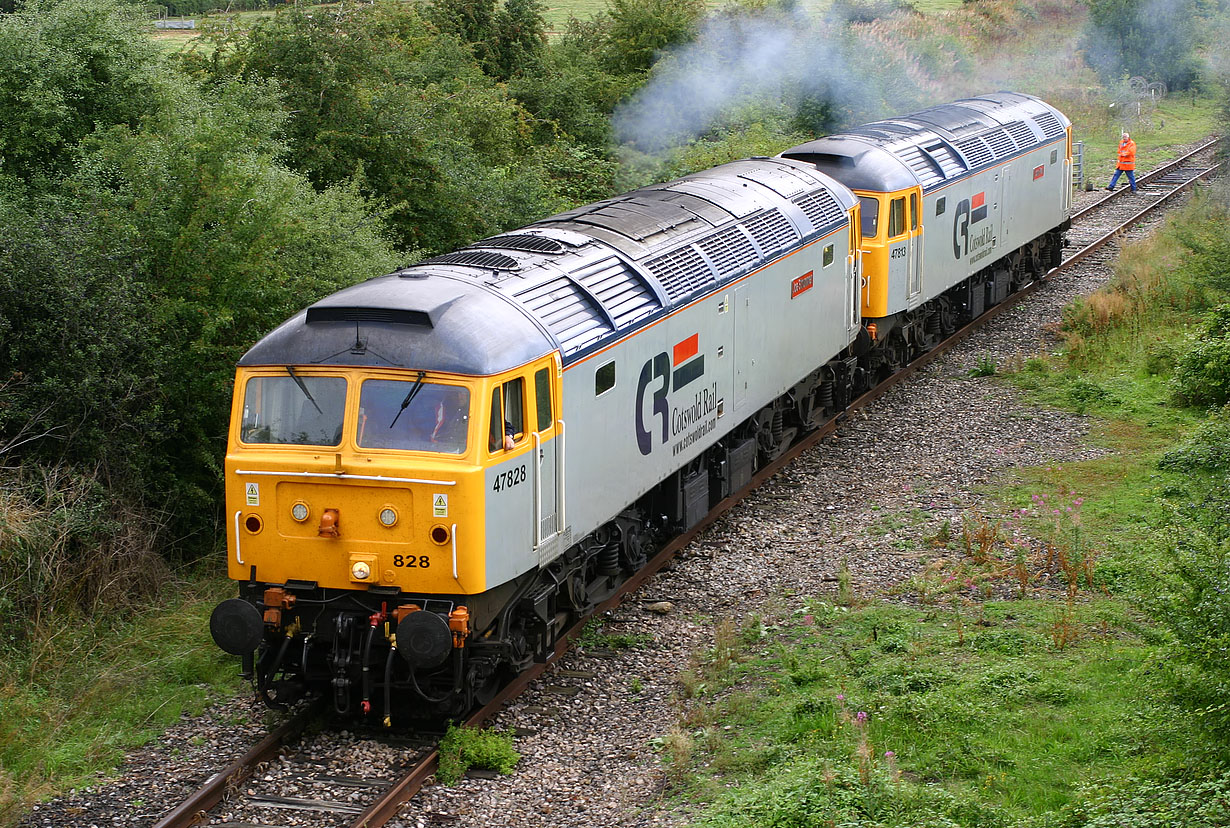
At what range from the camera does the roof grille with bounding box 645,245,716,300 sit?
1207cm

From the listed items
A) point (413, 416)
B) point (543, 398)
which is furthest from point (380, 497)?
point (543, 398)

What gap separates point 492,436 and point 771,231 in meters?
6.37

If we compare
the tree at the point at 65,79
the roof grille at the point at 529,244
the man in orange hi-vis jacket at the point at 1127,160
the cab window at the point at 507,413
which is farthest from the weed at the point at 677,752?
the man in orange hi-vis jacket at the point at 1127,160

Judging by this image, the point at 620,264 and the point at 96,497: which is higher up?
the point at 620,264

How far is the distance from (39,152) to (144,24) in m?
2.99

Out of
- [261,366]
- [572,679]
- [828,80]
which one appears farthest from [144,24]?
[828,80]

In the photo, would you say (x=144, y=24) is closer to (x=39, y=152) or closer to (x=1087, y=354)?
(x=39, y=152)

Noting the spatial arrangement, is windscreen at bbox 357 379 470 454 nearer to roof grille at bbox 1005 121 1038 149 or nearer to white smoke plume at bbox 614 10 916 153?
roof grille at bbox 1005 121 1038 149

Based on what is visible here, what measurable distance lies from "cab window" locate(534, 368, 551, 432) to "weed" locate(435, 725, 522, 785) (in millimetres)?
2243

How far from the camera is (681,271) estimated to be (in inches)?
489

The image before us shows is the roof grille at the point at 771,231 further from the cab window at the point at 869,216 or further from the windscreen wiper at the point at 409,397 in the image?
the windscreen wiper at the point at 409,397

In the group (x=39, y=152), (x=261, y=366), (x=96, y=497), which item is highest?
(x=39, y=152)

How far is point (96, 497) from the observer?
1162cm

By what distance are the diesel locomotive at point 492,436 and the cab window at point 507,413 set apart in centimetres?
2
